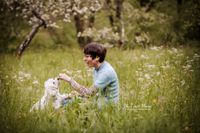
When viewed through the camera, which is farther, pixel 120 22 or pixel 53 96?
pixel 120 22

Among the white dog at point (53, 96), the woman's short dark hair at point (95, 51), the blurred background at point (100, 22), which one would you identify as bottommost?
the blurred background at point (100, 22)

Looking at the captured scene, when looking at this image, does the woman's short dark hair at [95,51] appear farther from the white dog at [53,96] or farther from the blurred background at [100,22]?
the blurred background at [100,22]

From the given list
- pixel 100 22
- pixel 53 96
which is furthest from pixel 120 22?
pixel 53 96

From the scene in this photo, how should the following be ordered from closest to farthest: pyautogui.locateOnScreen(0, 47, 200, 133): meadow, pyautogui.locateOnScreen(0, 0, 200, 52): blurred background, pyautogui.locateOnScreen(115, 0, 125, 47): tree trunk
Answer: pyautogui.locateOnScreen(0, 47, 200, 133): meadow < pyautogui.locateOnScreen(0, 0, 200, 52): blurred background < pyautogui.locateOnScreen(115, 0, 125, 47): tree trunk

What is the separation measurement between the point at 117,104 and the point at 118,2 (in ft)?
44.1

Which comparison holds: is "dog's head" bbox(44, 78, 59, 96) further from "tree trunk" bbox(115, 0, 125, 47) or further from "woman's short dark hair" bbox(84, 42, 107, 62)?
"tree trunk" bbox(115, 0, 125, 47)

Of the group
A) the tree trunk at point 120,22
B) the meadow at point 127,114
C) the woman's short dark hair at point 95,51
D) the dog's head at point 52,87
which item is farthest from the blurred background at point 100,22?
the dog's head at point 52,87

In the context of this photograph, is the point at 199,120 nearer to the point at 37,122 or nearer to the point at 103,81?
the point at 103,81

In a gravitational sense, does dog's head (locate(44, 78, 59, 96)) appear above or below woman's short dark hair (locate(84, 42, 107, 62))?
below

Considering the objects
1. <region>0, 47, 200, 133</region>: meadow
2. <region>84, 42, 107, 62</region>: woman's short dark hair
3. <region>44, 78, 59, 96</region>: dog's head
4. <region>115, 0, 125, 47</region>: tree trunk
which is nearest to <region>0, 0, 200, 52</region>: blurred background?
<region>115, 0, 125, 47</region>: tree trunk

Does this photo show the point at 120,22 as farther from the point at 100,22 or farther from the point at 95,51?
the point at 95,51

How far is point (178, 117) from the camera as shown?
16.1 feet

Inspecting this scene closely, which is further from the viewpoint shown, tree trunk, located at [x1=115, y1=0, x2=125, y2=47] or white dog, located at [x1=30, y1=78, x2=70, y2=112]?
tree trunk, located at [x1=115, y1=0, x2=125, y2=47]

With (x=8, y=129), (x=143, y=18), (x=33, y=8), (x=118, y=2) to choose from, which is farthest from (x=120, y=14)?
(x=8, y=129)
